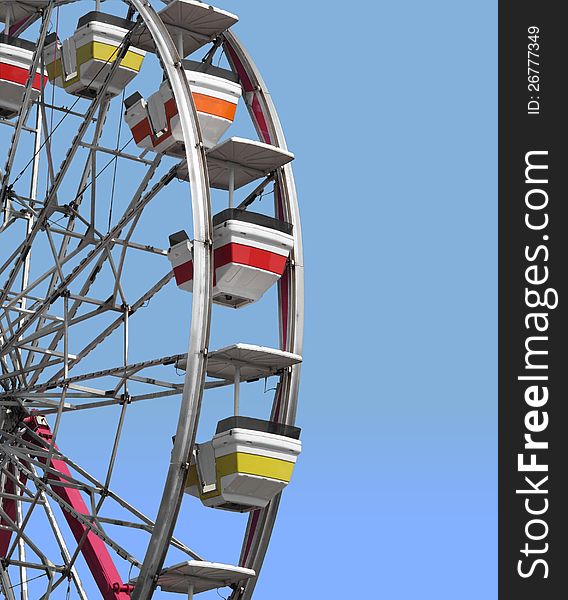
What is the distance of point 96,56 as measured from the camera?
18.9 metres

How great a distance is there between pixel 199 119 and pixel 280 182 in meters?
1.66

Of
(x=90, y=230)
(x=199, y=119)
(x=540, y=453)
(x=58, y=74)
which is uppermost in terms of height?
(x=58, y=74)

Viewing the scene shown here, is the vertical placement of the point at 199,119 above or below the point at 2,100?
below

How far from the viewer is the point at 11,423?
19.1 m

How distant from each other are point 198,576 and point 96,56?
6618mm

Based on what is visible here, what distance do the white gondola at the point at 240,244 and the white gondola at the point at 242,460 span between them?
2.39 ft

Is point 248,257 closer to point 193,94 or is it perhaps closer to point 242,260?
point 242,260

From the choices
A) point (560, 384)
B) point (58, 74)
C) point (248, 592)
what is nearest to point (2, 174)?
point (58, 74)

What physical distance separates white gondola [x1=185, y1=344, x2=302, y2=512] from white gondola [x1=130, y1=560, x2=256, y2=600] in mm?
720

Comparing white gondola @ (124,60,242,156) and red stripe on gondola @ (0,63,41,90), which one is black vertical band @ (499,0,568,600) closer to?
white gondola @ (124,60,242,156)

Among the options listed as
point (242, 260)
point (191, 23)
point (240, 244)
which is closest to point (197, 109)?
point (191, 23)

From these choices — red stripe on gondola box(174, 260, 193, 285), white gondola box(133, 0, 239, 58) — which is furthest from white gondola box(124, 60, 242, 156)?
red stripe on gondola box(174, 260, 193, 285)

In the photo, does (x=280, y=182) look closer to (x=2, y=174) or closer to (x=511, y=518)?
(x=2, y=174)

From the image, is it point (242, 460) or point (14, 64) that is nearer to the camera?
point (242, 460)
